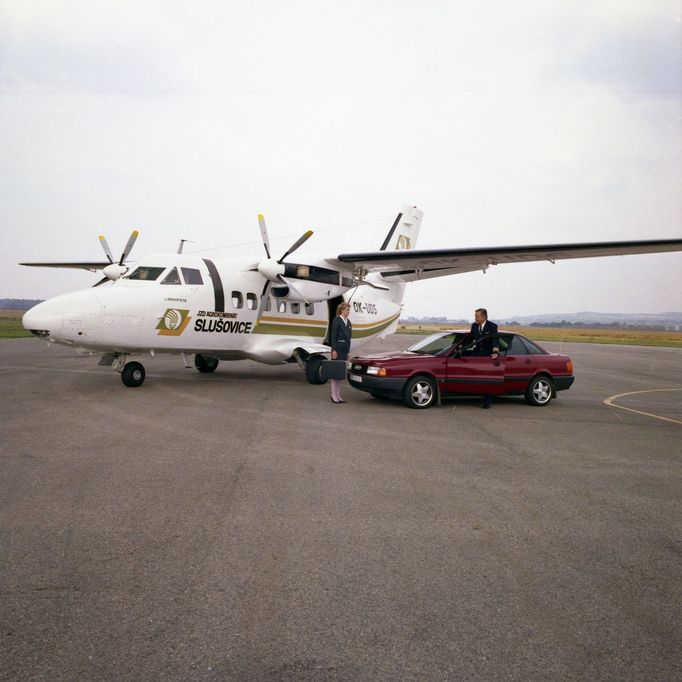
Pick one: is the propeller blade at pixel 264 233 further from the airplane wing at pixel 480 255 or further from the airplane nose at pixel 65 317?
the airplane nose at pixel 65 317

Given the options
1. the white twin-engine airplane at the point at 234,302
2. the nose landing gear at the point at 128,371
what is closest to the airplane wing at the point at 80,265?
the white twin-engine airplane at the point at 234,302

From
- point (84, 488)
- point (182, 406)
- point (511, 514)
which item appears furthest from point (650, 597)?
point (182, 406)

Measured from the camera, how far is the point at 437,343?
11117mm

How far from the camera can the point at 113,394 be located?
11.1m

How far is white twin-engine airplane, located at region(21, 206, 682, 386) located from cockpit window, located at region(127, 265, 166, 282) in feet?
0.07

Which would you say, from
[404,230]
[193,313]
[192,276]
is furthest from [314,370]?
[404,230]

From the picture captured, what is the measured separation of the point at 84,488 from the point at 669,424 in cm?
927

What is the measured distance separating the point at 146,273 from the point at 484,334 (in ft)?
25.6

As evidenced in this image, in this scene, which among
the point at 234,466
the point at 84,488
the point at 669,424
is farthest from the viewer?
the point at 669,424

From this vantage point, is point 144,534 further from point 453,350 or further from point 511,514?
point 453,350

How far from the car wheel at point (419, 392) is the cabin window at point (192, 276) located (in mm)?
6161

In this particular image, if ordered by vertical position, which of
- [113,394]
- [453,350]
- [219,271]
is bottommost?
[113,394]

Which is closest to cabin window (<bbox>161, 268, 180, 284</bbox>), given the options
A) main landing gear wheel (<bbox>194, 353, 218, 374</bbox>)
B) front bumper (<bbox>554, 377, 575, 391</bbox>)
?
main landing gear wheel (<bbox>194, 353, 218, 374</bbox>)

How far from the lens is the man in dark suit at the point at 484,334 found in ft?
34.8
